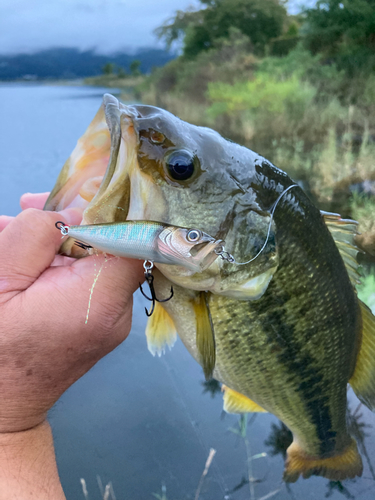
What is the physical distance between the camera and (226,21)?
57.7 ft

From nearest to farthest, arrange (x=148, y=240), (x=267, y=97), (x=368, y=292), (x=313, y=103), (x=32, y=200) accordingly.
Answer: (x=148, y=240)
(x=32, y=200)
(x=368, y=292)
(x=313, y=103)
(x=267, y=97)

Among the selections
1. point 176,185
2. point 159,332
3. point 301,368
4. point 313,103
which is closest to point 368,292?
point 301,368

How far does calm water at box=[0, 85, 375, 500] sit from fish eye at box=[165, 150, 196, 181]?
5.48 feet

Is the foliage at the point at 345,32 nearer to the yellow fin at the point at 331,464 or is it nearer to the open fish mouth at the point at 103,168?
the yellow fin at the point at 331,464

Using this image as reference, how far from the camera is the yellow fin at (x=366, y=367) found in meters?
Result: 1.30

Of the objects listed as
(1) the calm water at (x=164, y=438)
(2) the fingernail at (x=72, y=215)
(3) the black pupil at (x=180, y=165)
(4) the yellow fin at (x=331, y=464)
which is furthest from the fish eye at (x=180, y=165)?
(1) the calm water at (x=164, y=438)

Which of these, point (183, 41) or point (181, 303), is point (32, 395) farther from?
point (183, 41)

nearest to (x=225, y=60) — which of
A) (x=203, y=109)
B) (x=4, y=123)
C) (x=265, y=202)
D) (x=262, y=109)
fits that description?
(x=203, y=109)

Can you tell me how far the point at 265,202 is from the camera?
1020mm

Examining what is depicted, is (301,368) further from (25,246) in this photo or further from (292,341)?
(25,246)

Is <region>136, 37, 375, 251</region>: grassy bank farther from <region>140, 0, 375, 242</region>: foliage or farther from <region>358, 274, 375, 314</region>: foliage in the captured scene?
<region>358, 274, 375, 314</region>: foliage

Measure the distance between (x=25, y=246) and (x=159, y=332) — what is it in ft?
2.15

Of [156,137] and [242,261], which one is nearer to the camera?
[156,137]

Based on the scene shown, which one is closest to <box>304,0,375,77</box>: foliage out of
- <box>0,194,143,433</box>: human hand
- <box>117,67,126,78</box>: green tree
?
<box>117,67,126,78</box>: green tree
